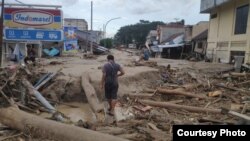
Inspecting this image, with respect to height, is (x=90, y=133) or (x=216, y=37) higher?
(x=216, y=37)

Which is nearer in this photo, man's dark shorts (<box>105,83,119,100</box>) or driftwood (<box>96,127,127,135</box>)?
driftwood (<box>96,127,127,135</box>)

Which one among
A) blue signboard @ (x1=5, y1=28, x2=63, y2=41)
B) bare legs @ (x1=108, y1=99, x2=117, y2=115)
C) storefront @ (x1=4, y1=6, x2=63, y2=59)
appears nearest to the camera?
bare legs @ (x1=108, y1=99, x2=117, y2=115)

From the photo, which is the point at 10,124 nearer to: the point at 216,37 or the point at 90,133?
the point at 90,133

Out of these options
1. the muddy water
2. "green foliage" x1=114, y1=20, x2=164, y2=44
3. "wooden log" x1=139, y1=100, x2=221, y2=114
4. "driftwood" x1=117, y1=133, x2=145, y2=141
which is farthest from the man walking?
"green foliage" x1=114, y1=20, x2=164, y2=44

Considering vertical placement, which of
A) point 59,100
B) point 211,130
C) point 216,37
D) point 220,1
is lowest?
point 59,100

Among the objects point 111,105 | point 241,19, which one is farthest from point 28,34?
point 241,19

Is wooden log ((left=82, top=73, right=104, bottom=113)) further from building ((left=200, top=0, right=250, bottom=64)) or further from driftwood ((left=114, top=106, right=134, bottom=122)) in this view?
building ((left=200, top=0, right=250, bottom=64))

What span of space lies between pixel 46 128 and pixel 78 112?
437 centimetres

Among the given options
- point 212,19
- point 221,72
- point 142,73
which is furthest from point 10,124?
point 212,19

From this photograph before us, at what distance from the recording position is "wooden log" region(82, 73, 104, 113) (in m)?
11.2

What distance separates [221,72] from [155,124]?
1044cm

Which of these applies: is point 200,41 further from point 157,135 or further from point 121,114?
point 157,135

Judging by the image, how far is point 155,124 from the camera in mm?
8375

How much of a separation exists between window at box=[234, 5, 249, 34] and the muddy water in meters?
15.3
